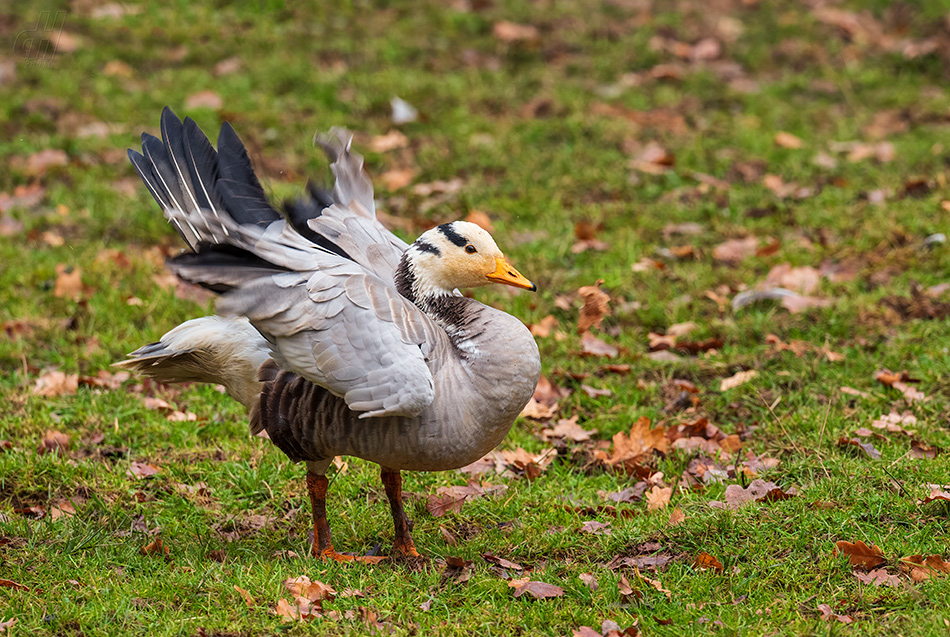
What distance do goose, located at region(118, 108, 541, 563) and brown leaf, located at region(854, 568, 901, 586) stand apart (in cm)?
147

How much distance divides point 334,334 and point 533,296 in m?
3.25

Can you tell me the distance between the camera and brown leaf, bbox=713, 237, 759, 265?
24.6 feet

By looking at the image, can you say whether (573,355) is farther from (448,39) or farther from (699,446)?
(448,39)

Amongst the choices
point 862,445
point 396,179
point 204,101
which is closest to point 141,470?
point 862,445

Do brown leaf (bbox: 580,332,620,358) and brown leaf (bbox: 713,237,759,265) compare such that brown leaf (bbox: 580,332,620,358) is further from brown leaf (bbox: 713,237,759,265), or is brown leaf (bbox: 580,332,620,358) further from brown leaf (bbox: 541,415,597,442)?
brown leaf (bbox: 713,237,759,265)

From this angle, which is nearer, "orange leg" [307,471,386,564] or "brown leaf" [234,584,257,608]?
"brown leaf" [234,584,257,608]

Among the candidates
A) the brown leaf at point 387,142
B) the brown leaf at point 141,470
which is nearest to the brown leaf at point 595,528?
the brown leaf at point 141,470

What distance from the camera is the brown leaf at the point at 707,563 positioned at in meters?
4.16

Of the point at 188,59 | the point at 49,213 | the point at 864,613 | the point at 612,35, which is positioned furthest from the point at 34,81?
the point at 864,613

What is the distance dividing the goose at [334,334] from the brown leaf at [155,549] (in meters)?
0.67

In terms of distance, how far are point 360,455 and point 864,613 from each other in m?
2.02

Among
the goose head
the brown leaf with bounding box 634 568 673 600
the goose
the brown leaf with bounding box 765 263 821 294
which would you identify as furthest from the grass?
the goose head

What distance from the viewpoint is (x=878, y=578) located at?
393cm

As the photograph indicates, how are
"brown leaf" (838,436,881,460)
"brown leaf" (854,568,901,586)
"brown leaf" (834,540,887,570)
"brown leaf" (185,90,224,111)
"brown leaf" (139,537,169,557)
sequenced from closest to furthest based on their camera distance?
"brown leaf" (854,568,901,586)
"brown leaf" (834,540,887,570)
"brown leaf" (139,537,169,557)
"brown leaf" (838,436,881,460)
"brown leaf" (185,90,224,111)
